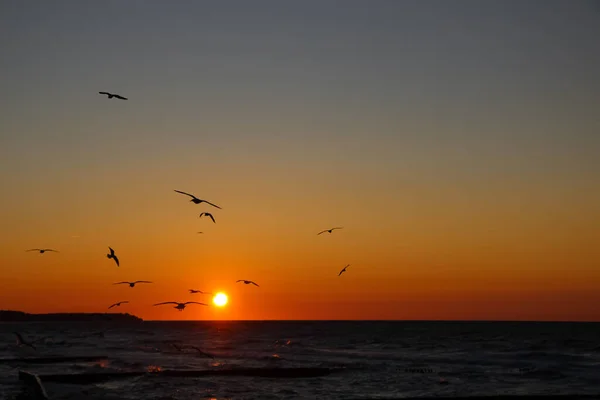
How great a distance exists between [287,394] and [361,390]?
562cm

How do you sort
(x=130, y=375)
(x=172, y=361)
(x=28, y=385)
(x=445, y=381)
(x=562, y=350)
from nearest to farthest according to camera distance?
(x=28, y=385) < (x=130, y=375) < (x=445, y=381) < (x=172, y=361) < (x=562, y=350)

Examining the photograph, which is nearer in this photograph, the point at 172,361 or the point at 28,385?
the point at 28,385

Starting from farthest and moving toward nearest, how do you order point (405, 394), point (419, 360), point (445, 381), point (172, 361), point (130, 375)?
point (419, 360)
point (172, 361)
point (445, 381)
point (130, 375)
point (405, 394)

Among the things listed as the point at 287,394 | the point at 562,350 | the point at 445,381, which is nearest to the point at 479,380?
the point at 445,381

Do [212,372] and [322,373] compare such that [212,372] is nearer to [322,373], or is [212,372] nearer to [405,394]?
[322,373]

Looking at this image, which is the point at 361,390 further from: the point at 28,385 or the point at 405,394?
the point at 28,385

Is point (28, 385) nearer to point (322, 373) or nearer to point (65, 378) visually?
point (65, 378)

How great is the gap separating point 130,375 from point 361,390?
16510mm

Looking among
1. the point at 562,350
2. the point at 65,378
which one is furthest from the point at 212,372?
the point at 562,350

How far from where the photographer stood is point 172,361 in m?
77.2

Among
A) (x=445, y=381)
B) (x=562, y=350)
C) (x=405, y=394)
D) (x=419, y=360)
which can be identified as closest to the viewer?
(x=405, y=394)

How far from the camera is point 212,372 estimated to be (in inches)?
2168

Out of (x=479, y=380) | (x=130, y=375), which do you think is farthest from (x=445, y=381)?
(x=130, y=375)

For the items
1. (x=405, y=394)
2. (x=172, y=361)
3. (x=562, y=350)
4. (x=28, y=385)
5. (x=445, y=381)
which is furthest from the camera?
(x=562, y=350)
